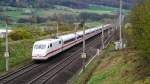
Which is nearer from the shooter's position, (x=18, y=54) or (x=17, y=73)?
(x=17, y=73)

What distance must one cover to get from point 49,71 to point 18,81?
7.39 meters

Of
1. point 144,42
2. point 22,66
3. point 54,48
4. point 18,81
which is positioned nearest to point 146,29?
point 144,42

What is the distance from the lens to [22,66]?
163ft

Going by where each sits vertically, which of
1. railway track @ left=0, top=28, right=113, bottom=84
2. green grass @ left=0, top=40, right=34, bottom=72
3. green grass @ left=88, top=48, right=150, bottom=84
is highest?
green grass @ left=88, top=48, right=150, bottom=84

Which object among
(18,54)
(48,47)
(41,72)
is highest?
(48,47)

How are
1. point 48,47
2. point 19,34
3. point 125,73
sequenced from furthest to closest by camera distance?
point 19,34 → point 48,47 → point 125,73

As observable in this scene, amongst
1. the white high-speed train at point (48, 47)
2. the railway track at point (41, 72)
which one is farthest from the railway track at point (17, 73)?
the white high-speed train at point (48, 47)

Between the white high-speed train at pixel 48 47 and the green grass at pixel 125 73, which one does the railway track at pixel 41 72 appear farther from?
the green grass at pixel 125 73

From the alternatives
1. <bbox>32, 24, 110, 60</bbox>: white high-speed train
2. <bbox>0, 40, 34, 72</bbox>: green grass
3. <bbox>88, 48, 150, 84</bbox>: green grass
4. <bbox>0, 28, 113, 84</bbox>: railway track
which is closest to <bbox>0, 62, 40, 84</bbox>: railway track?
<bbox>0, 28, 113, 84</bbox>: railway track

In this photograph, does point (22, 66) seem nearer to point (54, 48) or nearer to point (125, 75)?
point (54, 48)

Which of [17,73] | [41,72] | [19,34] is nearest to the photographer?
[17,73]

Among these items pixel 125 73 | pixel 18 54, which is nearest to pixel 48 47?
pixel 18 54

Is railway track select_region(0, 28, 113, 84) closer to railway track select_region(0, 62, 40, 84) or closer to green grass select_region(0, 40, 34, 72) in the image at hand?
railway track select_region(0, 62, 40, 84)

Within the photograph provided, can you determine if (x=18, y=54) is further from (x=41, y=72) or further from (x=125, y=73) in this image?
(x=125, y=73)
